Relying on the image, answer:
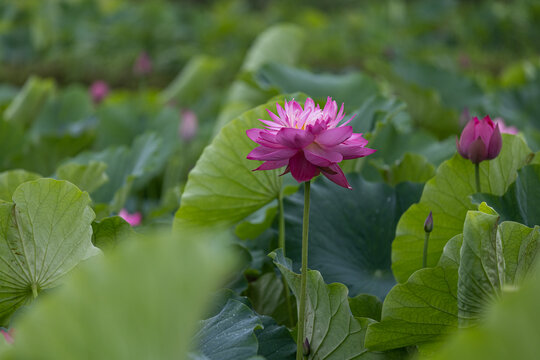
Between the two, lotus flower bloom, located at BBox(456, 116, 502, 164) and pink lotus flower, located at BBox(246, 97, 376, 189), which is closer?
pink lotus flower, located at BBox(246, 97, 376, 189)

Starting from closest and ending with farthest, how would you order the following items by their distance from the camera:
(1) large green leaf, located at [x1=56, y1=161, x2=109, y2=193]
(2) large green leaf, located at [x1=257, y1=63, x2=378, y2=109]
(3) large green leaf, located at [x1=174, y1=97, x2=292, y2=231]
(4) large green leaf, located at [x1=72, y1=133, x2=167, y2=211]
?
(3) large green leaf, located at [x1=174, y1=97, x2=292, y2=231], (1) large green leaf, located at [x1=56, y1=161, x2=109, y2=193], (4) large green leaf, located at [x1=72, y1=133, x2=167, y2=211], (2) large green leaf, located at [x1=257, y1=63, x2=378, y2=109]

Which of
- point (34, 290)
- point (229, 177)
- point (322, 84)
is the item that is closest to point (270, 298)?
point (229, 177)

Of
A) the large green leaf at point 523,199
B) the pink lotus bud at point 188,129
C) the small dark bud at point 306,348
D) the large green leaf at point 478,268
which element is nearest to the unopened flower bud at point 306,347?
the small dark bud at point 306,348

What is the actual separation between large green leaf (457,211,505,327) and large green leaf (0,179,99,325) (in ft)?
1.29

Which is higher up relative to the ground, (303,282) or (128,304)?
(128,304)

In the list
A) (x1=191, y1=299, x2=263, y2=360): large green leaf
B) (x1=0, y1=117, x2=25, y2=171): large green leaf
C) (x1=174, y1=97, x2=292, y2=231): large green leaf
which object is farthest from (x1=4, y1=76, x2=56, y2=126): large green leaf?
(x1=191, y1=299, x2=263, y2=360): large green leaf

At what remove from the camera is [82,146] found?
1578 mm

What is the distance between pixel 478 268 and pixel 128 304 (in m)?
0.36

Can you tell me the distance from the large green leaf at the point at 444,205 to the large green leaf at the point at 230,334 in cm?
26

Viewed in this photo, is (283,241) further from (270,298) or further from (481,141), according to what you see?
(481,141)

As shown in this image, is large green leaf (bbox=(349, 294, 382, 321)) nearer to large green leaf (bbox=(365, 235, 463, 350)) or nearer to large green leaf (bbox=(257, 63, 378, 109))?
large green leaf (bbox=(365, 235, 463, 350))

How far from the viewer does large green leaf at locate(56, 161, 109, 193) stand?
961mm

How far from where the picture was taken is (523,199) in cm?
76

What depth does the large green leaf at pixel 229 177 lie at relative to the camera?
0.84 meters
